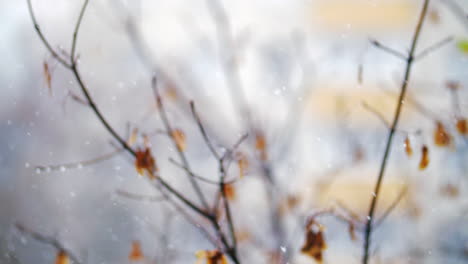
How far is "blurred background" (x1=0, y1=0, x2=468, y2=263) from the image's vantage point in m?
2.09

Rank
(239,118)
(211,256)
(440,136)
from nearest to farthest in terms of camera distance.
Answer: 1. (211,256)
2. (440,136)
3. (239,118)

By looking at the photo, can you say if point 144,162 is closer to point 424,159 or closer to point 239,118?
point 424,159

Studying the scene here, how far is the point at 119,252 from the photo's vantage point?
108 inches

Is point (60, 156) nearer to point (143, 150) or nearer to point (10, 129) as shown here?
point (10, 129)

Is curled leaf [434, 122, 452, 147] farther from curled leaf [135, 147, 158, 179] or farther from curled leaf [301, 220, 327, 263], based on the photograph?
curled leaf [135, 147, 158, 179]

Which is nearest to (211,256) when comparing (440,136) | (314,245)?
(314,245)

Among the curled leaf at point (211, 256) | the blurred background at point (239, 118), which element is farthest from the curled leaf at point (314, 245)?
the blurred background at point (239, 118)

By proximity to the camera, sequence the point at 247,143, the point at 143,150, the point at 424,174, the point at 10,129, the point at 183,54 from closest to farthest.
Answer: the point at 143,150 < the point at 247,143 < the point at 424,174 < the point at 183,54 < the point at 10,129

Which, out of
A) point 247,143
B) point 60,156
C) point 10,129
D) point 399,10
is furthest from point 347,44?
point 10,129

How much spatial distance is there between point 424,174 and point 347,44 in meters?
0.89

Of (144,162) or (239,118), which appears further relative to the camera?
(239,118)

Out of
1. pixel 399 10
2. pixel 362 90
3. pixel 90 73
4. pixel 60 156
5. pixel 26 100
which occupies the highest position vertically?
pixel 399 10

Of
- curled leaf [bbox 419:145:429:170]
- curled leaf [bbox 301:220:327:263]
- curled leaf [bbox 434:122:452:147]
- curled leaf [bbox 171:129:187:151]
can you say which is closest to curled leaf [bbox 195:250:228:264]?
curled leaf [bbox 301:220:327:263]

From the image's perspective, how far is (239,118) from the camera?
6.81ft
